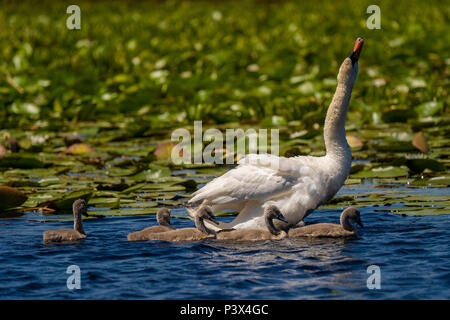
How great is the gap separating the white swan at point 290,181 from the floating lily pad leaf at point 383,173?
2.08 metres

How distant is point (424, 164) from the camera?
32.6 ft

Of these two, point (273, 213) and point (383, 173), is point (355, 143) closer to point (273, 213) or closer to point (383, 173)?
point (383, 173)

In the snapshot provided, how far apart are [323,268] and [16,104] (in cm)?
911

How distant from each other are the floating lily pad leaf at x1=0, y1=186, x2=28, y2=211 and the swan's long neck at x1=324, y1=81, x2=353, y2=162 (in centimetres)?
338

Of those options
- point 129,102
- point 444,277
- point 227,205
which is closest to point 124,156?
point 129,102

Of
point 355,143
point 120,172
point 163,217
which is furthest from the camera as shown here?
point 355,143

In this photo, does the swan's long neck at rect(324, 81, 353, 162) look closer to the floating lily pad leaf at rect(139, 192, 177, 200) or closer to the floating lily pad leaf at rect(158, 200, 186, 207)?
the floating lily pad leaf at rect(158, 200, 186, 207)

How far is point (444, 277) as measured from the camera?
20.6 feet

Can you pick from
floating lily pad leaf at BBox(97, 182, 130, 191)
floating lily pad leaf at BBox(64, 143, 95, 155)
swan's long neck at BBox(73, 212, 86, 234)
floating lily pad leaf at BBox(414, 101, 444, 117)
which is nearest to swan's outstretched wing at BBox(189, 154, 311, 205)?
swan's long neck at BBox(73, 212, 86, 234)

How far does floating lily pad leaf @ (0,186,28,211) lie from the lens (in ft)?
29.5

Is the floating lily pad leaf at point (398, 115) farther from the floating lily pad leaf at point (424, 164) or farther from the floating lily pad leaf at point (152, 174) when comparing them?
the floating lily pad leaf at point (152, 174)

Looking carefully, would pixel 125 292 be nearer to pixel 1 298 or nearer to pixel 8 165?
pixel 1 298

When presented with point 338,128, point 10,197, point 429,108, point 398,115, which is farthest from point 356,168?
point 10,197

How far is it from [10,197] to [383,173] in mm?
4338
